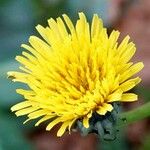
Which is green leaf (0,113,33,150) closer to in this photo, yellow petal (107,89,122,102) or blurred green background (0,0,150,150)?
blurred green background (0,0,150,150)

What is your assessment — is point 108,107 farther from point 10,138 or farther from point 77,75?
point 10,138

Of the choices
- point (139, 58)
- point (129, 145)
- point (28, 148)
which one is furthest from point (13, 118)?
point (139, 58)

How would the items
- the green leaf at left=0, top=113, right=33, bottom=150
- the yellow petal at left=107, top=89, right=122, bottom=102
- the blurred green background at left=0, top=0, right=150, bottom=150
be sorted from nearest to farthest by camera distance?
the yellow petal at left=107, top=89, right=122, bottom=102
the green leaf at left=0, top=113, right=33, bottom=150
the blurred green background at left=0, top=0, right=150, bottom=150

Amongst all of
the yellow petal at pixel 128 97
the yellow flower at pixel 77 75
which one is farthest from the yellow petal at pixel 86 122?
the yellow petal at pixel 128 97

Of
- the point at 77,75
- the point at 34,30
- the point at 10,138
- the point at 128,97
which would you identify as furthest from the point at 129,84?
the point at 34,30

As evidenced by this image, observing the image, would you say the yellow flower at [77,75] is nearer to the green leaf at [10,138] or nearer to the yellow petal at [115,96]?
the yellow petal at [115,96]

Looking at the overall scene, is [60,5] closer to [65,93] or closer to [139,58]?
[139,58]

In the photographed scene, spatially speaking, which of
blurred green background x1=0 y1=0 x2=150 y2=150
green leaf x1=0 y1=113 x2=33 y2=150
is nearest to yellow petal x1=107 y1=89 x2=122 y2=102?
green leaf x1=0 y1=113 x2=33 y2=150

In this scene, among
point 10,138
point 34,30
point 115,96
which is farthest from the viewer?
point 34,30
